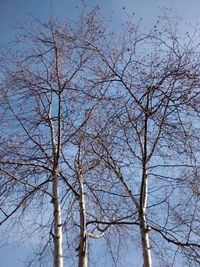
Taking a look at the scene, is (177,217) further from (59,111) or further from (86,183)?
(59,111)

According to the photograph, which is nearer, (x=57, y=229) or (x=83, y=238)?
(x=57, y=229)

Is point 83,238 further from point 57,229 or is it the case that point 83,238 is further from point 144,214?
point 144,214

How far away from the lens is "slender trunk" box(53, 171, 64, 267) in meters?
6.05

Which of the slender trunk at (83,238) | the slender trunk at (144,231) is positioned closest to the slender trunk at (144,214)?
the slender trunk at (144,231)

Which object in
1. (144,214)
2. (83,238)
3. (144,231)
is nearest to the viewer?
(144,231)

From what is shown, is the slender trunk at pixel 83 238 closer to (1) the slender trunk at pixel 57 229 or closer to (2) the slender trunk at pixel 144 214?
(1) the slender trunk at pixel 57 229

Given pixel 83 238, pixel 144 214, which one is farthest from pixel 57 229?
pixel 144 214

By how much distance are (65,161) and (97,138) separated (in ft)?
3.36

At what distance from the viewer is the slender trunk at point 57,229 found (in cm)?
605

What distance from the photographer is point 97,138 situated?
6543mm

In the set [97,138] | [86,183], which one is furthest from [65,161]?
[97,138]

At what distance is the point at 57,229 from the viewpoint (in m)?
6.37

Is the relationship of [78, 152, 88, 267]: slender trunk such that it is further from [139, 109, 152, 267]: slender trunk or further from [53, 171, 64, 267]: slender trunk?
[139, 109, 152, 267]: slender trunk

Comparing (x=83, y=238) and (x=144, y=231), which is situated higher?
(x=83, y=238)
